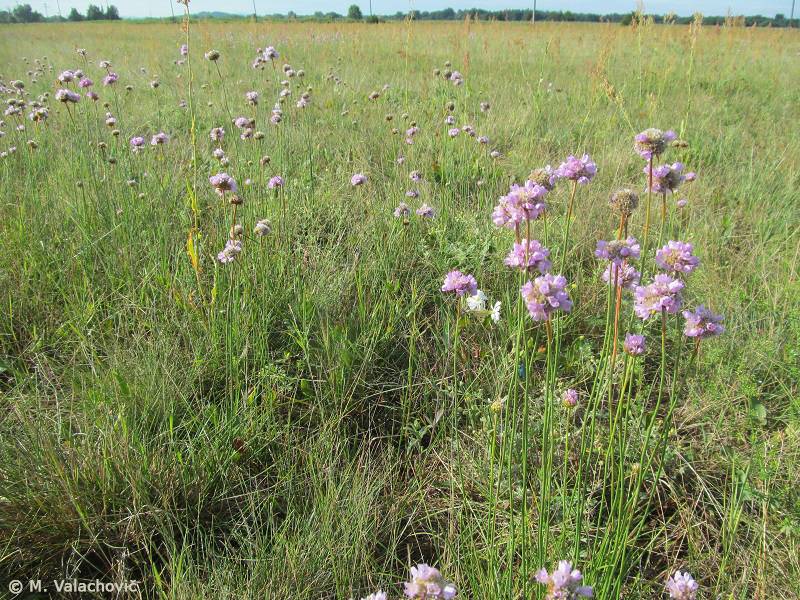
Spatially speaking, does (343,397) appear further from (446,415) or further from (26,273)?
(26,273)

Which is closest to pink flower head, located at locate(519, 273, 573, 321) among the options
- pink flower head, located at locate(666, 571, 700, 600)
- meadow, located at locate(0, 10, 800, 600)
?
meadow, located at locate(0, 10, 800, 600)

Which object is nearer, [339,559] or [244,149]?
[339,559]

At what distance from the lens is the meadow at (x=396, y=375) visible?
46.2 inches

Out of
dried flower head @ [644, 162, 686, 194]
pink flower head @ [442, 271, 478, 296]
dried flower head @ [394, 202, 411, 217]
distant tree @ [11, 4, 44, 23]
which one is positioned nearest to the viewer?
dried flower head @ [644, 162, 686, 194]

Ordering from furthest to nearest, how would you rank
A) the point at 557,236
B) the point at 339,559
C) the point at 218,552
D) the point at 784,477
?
the point at 557,236 → the point at 784,477 → the point at 218,552 → the point at 339,559

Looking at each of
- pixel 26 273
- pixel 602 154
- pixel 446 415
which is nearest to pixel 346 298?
pixel 446 415

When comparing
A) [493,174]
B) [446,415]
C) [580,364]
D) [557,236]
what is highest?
[493,174]

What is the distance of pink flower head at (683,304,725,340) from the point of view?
45.4 inches

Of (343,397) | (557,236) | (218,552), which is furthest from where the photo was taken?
(557,236)

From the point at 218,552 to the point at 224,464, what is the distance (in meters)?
0.23

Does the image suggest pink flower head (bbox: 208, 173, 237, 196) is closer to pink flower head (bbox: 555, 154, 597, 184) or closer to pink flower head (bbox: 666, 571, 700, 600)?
pink flower head (bbox: 555, 154, 597, 184)

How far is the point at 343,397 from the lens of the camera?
68.7 inches

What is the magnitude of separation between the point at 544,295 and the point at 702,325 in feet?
1.71

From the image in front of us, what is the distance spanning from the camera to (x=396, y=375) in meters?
1.96
